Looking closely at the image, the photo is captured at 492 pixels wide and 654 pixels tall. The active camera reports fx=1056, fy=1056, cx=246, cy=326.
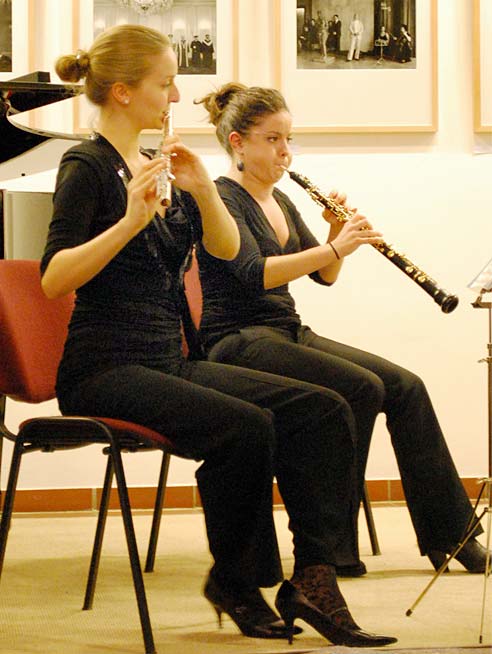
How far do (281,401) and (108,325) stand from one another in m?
0.36

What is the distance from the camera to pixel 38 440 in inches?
76.8

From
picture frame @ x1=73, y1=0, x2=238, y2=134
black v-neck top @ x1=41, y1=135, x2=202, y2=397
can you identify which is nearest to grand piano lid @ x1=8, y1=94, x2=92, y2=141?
picture frame @ x1=73, y1=0, x2=238, y2=134

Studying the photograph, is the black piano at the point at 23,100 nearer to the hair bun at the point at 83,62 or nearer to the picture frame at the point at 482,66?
the hair bun at the point at 83,62

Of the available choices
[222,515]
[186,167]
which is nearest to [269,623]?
[222,515]

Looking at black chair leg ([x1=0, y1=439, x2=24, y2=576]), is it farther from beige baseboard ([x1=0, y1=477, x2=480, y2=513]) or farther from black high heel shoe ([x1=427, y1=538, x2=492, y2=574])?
beige baseboard ([x1=0, y1=477, x2=480, y2=513])

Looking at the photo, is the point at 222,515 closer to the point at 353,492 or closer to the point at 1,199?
the point at 353,492

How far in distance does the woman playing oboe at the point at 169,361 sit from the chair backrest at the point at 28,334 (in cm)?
19

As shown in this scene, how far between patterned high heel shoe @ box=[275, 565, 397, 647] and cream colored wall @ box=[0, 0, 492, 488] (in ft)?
5.50

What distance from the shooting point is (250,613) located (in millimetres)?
1892

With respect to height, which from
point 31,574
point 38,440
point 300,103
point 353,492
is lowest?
point 31,574

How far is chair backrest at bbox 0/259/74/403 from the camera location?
83.0 inches

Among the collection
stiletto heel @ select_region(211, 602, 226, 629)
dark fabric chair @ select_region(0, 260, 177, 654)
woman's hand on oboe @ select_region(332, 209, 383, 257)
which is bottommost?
stiletto heel @ select_region(211, 602, 226, 629)

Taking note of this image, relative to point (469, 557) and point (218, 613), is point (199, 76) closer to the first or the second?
point (469, 557)

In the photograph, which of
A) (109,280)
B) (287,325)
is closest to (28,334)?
(109,280)
